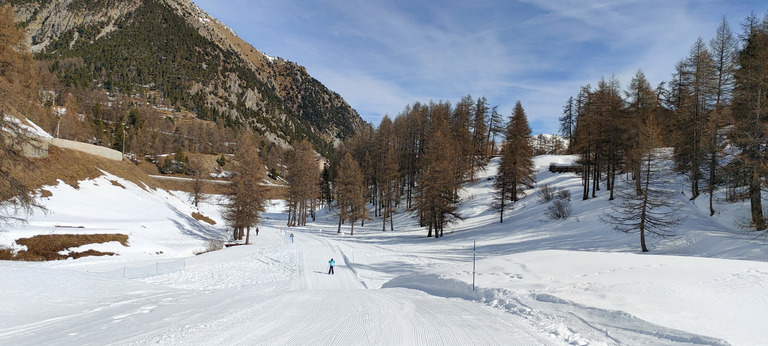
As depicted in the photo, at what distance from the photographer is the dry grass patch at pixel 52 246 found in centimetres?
2017

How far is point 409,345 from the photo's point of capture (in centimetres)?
544

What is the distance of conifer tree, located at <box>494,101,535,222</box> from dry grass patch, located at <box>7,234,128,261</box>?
34.4 meters

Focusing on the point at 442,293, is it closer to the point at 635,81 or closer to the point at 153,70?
the point at 635,81

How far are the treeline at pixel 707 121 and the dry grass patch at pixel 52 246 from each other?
1480 inches

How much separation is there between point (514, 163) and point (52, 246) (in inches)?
1560

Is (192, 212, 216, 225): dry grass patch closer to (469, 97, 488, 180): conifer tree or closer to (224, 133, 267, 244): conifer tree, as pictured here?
(224, 133, 267, 244): conifer tree

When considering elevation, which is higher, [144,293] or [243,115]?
[243,115]

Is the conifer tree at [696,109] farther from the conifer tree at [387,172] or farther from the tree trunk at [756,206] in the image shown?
the conifer tree at [387,172]

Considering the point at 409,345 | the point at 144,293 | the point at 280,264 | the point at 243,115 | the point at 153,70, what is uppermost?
A: the point at 153,70

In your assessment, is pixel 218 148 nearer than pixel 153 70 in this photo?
Yes

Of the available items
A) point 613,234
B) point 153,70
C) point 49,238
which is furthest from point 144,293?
point 153,70

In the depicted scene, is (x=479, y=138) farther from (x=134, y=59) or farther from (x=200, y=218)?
(x=134, y=59)

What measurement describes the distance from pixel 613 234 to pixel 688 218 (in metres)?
5.09

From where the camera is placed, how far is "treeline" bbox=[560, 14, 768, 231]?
18.3m
